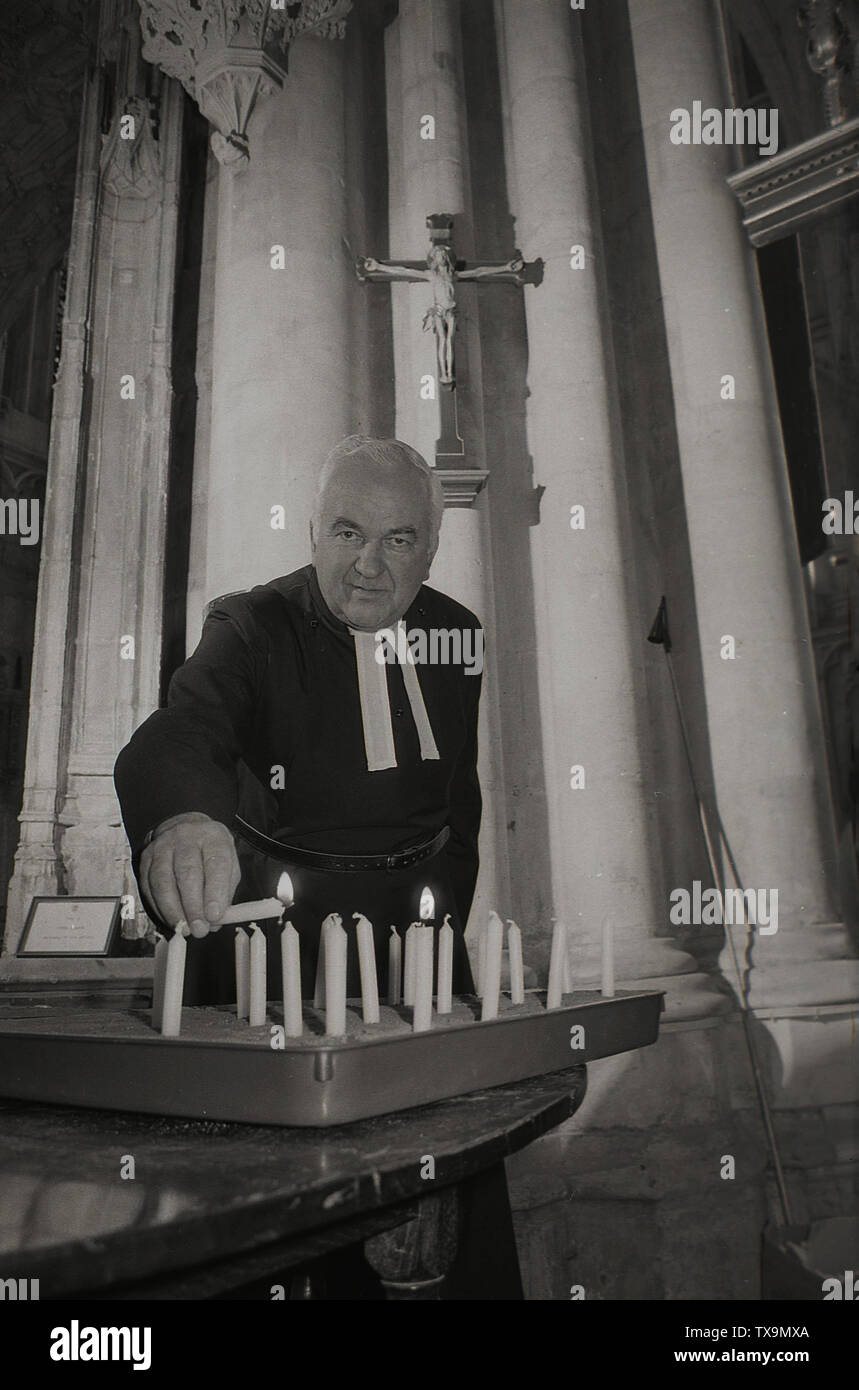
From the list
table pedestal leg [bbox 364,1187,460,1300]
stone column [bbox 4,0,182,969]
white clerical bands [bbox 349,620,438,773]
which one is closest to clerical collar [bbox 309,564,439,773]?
white clerical bands [bbox 349,620,438,773]

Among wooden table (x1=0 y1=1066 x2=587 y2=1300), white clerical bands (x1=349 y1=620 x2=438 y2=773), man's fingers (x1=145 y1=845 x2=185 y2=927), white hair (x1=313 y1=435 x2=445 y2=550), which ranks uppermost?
white hair (x1=313 y1=435 x2=445 y2=550)

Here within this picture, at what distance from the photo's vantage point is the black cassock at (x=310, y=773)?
2320 mm

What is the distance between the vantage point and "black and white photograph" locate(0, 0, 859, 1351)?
2.25 metres

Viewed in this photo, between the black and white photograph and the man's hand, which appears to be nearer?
the man's hand

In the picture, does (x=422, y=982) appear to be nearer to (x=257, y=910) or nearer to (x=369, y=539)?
(x=257, y=910)

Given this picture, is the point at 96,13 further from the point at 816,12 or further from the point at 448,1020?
the point at 448,1020

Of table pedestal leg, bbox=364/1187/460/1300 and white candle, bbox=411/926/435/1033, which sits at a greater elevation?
white candle, bbox=411/926/435/1033

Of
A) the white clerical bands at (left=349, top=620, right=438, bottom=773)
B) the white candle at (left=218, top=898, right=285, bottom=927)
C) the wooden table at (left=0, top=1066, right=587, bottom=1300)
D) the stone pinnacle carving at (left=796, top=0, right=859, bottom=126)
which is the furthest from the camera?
the stone pinnacle carving at (left=796, top=0, right=859, bottom=126)

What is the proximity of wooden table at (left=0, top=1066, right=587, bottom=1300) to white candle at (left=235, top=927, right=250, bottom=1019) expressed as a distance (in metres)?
0.25

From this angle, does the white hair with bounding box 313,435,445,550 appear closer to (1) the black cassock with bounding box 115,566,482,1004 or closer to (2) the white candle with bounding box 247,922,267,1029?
(1) the black cassock with bounding box 115,566,482,1004

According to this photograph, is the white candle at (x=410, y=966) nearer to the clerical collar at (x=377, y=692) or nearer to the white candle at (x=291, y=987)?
the white candle at (x=291, y=987)

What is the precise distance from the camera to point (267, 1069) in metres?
0.88

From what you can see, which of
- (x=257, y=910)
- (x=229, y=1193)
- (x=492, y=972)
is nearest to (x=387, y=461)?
(x=492, y=972)

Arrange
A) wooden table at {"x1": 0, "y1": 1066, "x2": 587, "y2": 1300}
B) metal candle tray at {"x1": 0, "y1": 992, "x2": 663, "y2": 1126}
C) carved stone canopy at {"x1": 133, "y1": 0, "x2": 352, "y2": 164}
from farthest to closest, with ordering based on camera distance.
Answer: carved stone canopy at {"x1": 133, "y1": 0, "x2": 352, "y2": 164}, metal candle tray at {"x1": 0, "y1": 992, "x2": 663, "y2": 1126}, wooden table at {"x1": 0, "y1": 1066, "x2": 587, "y2": 1300}
